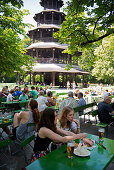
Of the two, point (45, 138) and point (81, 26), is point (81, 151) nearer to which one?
point (45, 138)

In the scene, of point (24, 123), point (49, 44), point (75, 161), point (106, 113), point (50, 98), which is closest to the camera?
point (75, 161)

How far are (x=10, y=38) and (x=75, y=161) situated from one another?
698 cm

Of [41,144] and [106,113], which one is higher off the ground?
[41,144]

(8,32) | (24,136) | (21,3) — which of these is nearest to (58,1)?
(8,32)

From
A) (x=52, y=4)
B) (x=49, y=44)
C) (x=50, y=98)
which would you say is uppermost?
(x=52, y=4)

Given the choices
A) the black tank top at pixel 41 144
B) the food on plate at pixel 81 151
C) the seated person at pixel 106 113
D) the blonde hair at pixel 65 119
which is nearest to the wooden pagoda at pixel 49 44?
the seated person at pixel 106 113

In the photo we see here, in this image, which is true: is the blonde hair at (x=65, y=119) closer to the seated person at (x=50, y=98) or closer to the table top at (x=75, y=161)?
the table top at (x=75, y=161)

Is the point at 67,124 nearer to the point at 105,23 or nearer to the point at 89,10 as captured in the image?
the point at 105,23

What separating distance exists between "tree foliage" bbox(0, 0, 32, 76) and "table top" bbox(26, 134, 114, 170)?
601 cm

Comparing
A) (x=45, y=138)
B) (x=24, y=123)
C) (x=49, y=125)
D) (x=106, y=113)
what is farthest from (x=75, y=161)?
(x=106, y=113)

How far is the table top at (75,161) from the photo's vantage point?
82.1 inches

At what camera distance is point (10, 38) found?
297 inches

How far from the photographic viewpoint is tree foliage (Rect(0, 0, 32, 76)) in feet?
23.8

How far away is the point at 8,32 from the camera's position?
7.89m
